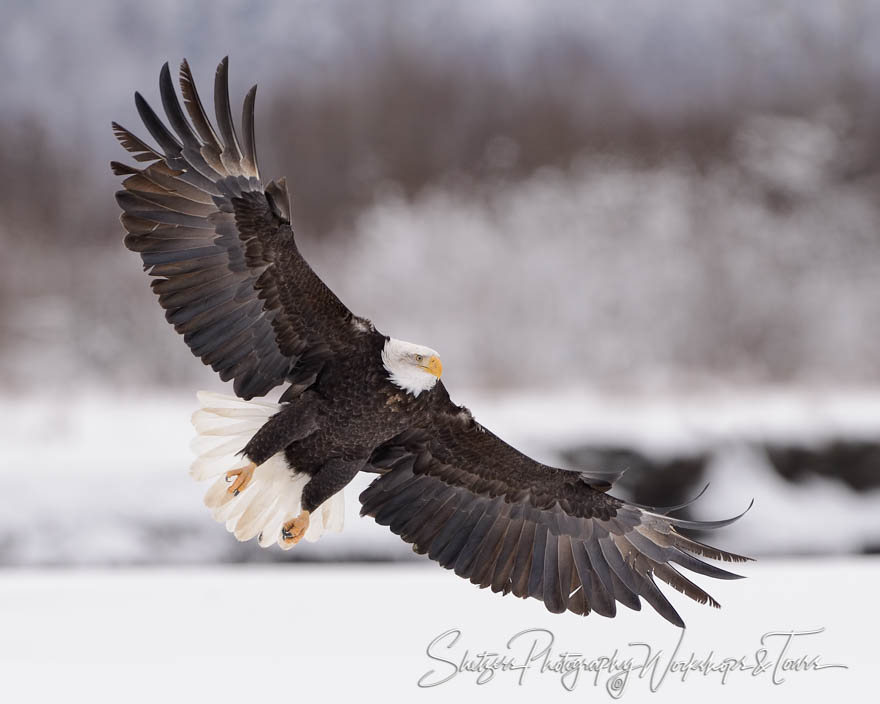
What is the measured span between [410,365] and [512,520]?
68cm

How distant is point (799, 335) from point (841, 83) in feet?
4.13

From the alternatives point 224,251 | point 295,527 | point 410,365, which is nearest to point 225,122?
point 224,251

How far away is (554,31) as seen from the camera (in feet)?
15.0

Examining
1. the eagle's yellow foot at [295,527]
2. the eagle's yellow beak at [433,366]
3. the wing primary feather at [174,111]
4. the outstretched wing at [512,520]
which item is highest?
the wing primary feather at [174,111]

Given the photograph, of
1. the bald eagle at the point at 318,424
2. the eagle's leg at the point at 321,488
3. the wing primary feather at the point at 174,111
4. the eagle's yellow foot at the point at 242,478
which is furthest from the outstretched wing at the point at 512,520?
the wing primary feather at the point at 174,111

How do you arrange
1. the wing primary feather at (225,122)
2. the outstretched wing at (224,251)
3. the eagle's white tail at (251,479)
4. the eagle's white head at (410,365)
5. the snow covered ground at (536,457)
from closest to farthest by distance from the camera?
the wing primary feather at (225,122) < the outstretched wing at (224,251) < the eagle's white head at (410,365) < the eagle's white tail at (251,479) < the snow covered ground at (536,457)

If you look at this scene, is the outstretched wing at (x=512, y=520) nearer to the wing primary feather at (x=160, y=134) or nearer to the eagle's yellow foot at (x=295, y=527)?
the eagle's yellow foot at (x=295, y=527)

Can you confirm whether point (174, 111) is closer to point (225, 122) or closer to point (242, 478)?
point (225, 122)

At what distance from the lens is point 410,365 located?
Result: 8.10 feet

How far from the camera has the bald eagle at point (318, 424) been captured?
2.35m

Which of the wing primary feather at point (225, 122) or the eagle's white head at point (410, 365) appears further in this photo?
the eagle's white head at point (410, 365)

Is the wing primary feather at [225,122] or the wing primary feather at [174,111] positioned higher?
the wing primary feather at [225,122]

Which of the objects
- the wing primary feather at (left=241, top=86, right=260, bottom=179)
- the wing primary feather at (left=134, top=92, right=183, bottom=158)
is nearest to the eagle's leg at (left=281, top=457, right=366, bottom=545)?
the wing primary feather at (left=241, top=86, right=260, bottom=179)

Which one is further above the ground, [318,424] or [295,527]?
[318,424]
